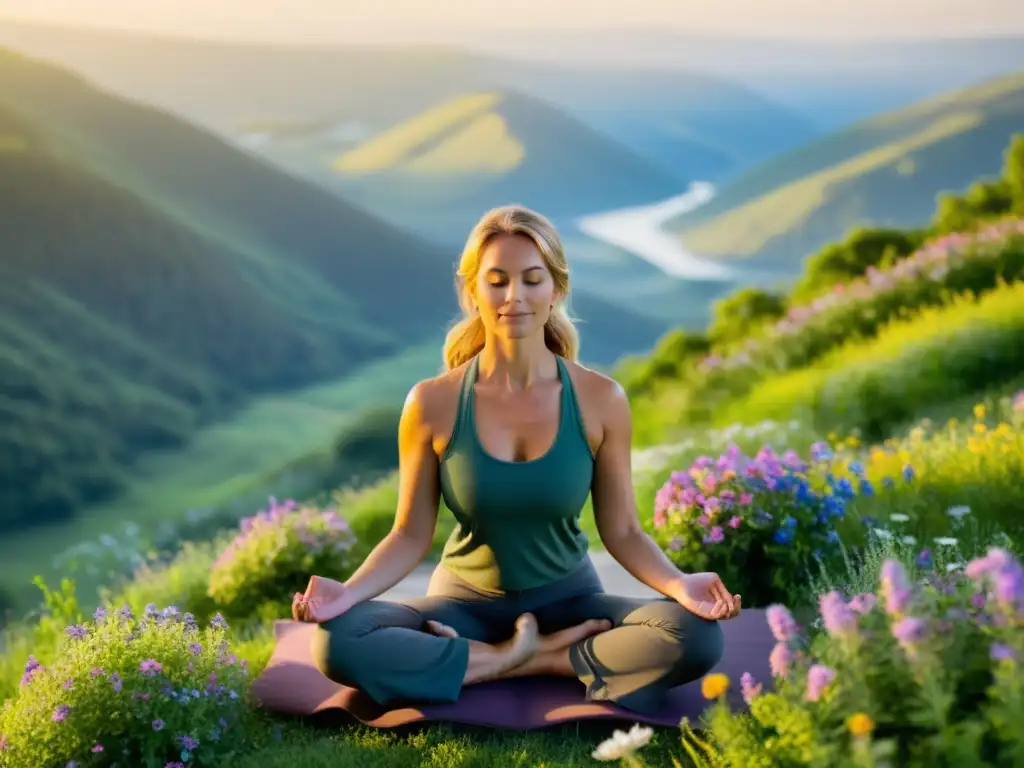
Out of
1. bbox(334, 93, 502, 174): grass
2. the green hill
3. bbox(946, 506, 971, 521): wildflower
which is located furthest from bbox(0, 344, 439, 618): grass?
bbox(946, 506, 971, 521): wildflower

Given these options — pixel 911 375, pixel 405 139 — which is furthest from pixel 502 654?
pixel 405 139

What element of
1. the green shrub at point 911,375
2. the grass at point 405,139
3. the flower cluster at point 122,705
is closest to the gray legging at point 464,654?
the flower cluster at point 122,705

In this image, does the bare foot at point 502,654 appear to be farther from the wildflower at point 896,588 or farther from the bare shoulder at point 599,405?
the wildflower at point 896,588

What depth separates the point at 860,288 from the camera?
9023mm

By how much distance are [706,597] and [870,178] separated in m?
9.65

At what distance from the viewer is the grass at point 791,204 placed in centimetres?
1209

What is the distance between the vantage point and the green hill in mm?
9477

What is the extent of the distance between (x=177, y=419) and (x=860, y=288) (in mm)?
5647

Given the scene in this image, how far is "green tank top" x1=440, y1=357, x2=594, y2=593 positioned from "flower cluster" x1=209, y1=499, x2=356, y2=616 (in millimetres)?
1392

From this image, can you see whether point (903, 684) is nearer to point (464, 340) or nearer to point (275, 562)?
point (464, 340)

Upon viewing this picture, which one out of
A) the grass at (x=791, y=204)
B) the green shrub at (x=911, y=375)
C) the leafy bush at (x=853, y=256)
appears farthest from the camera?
the grass at (x=791, y=204)

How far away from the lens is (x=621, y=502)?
360 cm

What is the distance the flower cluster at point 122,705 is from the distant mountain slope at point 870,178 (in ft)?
30.3

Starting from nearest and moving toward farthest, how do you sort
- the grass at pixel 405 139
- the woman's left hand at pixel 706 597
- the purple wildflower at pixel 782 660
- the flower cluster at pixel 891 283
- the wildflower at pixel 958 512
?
the purple wildflower at pixel 782 660, the woman's left hand at pixel 706 597, the wildflower at pixel 958 512, the flower cluster at pixel 891 283, the grass at pixel 405 139
